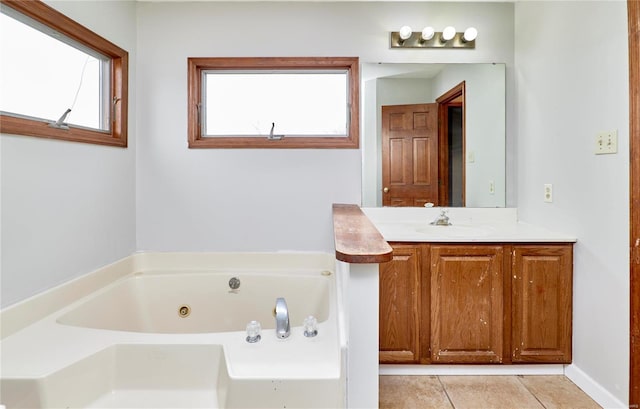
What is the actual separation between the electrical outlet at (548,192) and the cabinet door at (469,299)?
483mm

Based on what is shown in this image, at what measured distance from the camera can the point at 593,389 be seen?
1.85 m

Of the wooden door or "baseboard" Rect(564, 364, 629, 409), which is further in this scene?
the wooden door

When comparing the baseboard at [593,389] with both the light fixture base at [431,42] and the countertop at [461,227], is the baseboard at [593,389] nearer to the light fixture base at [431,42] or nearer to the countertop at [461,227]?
the countertop at [461,227]

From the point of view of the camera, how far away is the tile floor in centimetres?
182

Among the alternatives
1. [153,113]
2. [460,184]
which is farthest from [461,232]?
[153,113]

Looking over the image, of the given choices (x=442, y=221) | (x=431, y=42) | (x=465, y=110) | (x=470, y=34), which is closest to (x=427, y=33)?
(x=431, y=42)

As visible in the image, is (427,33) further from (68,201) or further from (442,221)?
(68,201)

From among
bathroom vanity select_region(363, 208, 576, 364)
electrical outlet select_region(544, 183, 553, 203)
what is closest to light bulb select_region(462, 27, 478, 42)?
electrical outlet select_region(544, 183, 553, 203)

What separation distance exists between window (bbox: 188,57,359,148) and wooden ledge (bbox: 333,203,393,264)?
1.07 m

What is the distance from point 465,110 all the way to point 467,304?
4.43 ft

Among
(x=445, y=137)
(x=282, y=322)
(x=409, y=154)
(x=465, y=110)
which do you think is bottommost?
(x=282, y=322)

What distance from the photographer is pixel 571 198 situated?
1.99 meters

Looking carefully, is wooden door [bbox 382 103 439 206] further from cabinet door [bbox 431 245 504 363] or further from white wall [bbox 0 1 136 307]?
white wall [bbox 0 1 136 307]

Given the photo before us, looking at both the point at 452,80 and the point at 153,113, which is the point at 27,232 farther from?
the point at 452,80
